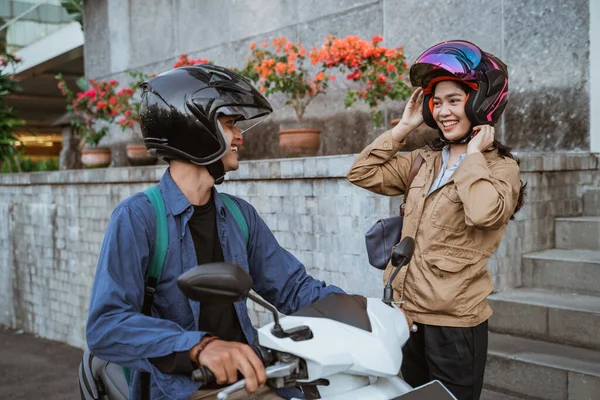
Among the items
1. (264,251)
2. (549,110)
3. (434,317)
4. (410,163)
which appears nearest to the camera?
(264,251)

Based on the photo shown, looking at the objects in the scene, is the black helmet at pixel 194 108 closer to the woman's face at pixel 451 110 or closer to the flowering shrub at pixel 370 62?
the woman's face at pixel 451 110

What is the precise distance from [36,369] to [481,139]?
248 inches

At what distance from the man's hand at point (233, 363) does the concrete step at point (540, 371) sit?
2.93m

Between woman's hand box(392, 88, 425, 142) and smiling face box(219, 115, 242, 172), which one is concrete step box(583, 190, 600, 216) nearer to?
woman's hand box(392, 88, 425, 142)

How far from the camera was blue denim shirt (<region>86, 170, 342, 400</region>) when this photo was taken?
174 centimetres

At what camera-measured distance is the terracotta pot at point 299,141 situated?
627 cm

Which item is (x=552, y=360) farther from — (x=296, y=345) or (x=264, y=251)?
(x=296, y=345)

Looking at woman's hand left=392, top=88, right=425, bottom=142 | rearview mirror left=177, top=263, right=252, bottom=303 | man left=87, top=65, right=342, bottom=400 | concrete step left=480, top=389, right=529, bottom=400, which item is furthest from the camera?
concrete step left=480, top=389, right=529, bottom=400

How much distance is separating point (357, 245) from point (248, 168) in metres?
1.53

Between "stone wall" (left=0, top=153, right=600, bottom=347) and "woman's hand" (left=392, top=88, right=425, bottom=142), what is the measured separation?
69.7 inches

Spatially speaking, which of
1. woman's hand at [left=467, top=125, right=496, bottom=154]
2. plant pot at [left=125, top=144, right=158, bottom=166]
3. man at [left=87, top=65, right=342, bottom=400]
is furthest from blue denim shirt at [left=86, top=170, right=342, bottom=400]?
plant pot at [left=125, top=144, right=158, bottom=166]

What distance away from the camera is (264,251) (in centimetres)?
234

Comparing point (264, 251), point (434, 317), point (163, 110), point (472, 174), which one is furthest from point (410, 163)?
point (163, 110)

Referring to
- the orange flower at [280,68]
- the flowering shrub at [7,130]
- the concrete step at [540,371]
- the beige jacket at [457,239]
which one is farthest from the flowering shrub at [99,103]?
the beige jacket at [457,239]
